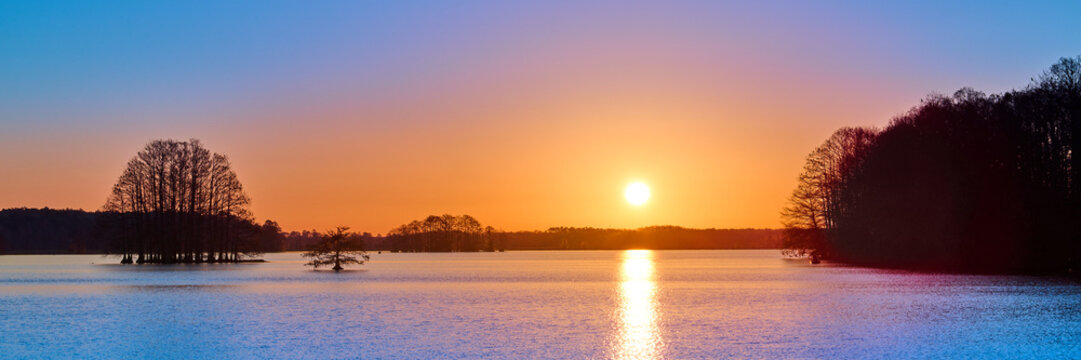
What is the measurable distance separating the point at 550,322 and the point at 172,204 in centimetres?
7253

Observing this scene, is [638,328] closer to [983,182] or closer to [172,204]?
[983,182]

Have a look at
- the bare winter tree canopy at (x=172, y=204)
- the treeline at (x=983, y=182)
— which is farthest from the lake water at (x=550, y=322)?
the bare winter tree canopy at (x=172, y=204)

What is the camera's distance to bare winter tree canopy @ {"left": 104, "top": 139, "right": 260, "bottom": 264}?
91438 mm

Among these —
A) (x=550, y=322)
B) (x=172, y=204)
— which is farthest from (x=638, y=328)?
(x=172, y=204)

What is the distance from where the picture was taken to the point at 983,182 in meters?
64.4

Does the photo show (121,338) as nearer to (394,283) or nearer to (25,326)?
(25,326)

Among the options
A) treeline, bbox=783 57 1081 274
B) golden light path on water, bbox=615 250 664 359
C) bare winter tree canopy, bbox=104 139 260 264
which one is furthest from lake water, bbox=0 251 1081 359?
bare winter tree canopy, bbox=104 139 260 264

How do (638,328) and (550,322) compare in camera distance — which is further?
(550,322)

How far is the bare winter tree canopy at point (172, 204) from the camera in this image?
Result: 300 ft

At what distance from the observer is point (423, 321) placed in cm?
3052

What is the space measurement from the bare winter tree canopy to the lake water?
44.5 meters

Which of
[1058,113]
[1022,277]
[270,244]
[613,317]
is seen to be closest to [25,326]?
[613,317]

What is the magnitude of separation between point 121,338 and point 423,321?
30.1 ft

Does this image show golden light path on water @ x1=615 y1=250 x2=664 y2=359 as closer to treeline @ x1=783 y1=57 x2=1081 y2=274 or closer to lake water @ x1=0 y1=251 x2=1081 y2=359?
lake water @ x1=0 y1=251 x2=1081 y2=359
